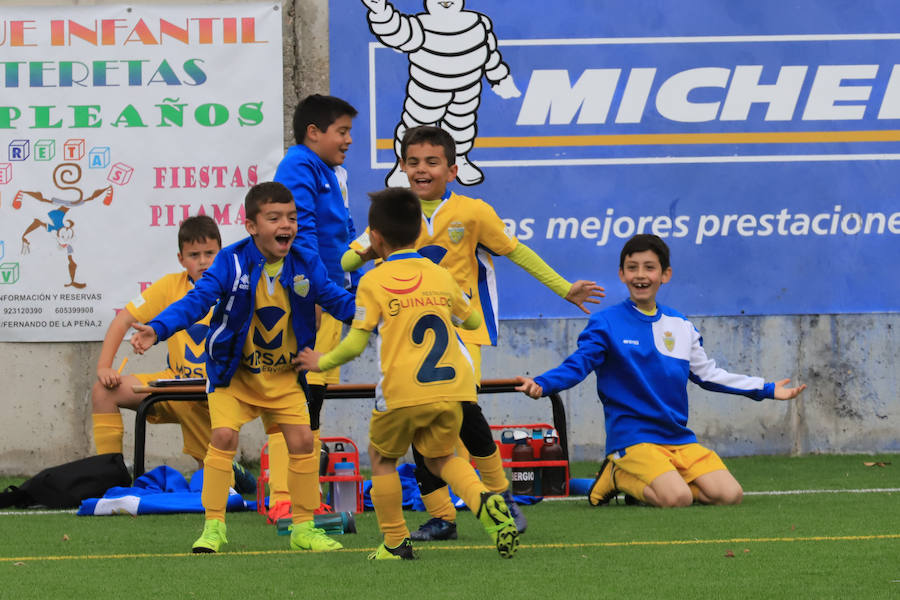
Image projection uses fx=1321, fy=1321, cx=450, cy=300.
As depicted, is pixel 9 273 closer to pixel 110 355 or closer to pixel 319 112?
pixel 110 355

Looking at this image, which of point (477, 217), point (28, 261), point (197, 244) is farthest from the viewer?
point (28, 261)

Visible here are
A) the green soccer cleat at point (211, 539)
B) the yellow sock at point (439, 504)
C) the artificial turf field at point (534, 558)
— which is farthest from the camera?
the yellow sock at point (439, 504)

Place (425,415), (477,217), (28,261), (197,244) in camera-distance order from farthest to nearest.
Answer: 1. (28,261)
2. (197,244)
3. (477,217)
4. (425,415)

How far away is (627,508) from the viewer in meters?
6.30

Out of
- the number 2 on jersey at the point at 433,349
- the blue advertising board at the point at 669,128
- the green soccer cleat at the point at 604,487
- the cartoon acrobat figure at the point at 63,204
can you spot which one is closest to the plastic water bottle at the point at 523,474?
the green soccer cleat at the point at 604,487

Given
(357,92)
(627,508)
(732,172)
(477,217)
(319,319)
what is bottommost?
(627,508)

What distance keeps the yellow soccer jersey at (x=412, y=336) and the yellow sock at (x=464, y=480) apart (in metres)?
0.23

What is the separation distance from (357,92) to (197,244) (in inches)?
81.4

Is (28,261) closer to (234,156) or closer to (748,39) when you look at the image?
(234,156)

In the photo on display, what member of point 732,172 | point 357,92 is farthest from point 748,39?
point 357,92

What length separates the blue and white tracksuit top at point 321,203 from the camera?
5.84 meters

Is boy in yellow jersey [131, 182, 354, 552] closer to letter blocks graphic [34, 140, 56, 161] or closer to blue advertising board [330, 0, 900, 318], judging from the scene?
blue advertising board [330, 0, 900, 318]

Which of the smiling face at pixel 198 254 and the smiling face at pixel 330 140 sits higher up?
the smiling face at pixel 330 140

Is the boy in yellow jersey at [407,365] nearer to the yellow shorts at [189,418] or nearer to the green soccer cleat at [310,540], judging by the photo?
the green soccer cleat at [310,540]
